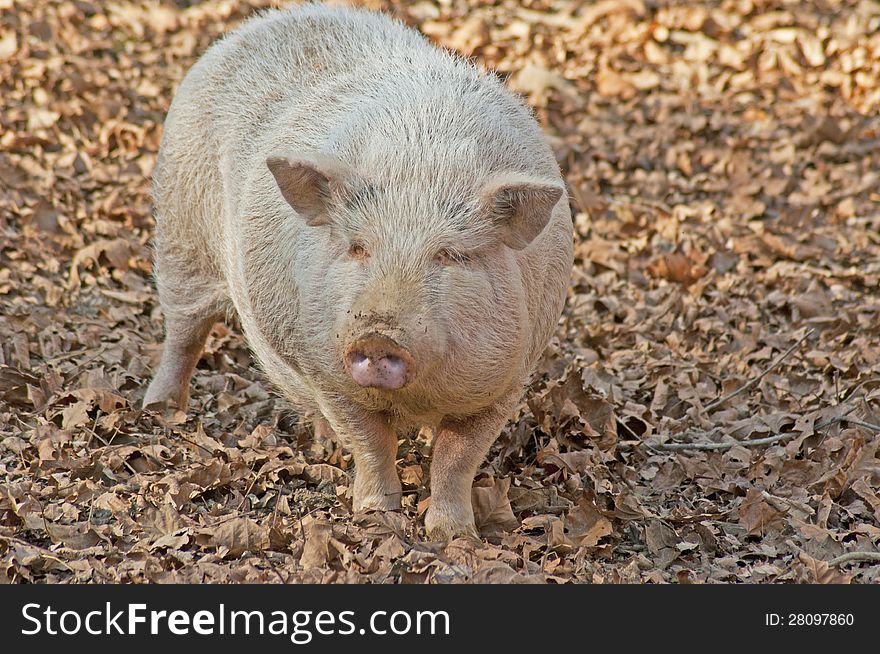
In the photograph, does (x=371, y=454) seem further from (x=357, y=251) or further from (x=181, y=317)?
(x=181, y=317)

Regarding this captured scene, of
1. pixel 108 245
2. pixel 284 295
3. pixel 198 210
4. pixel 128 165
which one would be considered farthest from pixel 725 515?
pixel 128 165

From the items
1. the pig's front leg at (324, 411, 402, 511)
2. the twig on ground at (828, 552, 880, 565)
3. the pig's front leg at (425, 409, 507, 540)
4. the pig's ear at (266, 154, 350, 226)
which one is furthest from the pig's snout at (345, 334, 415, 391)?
the twig on ground at (828, 552, 880, 565)

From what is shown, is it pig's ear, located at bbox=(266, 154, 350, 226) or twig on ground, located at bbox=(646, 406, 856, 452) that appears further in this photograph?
twig on ground, located at bbox=(646, 406, 856, 452)

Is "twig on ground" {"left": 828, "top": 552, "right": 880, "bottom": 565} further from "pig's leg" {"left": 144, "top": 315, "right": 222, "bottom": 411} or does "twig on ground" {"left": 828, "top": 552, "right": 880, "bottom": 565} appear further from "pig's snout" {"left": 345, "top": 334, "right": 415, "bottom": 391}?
"pig's leg" {"left": 144, "top": 315, "right": 222, "bottom": 411}

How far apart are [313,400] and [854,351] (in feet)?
10.1

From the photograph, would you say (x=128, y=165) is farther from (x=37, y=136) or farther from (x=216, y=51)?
(x=216, y=51)

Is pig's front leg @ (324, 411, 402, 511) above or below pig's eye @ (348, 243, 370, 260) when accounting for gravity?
below

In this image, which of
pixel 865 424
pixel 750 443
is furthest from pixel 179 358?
pixel 865 424

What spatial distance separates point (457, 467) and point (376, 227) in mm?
1197

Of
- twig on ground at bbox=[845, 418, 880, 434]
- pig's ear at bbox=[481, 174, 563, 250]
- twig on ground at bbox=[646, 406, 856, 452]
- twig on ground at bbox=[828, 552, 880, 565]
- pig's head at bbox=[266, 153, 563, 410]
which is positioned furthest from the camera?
twig on ground at bbox=[646, 406, 856, 452]

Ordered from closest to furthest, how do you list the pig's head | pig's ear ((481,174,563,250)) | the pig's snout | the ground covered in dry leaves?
the pig's snout < the pig's head < pig's ear ((481,174,563,250)) < the ground covered in dry leaves

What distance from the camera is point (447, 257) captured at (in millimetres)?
4113

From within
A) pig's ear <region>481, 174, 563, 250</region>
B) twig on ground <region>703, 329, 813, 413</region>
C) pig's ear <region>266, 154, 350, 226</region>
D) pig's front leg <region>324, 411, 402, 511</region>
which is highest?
twig on ground <region>703, 329, 813, 413</region>

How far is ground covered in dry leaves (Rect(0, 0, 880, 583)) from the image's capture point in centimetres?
461
